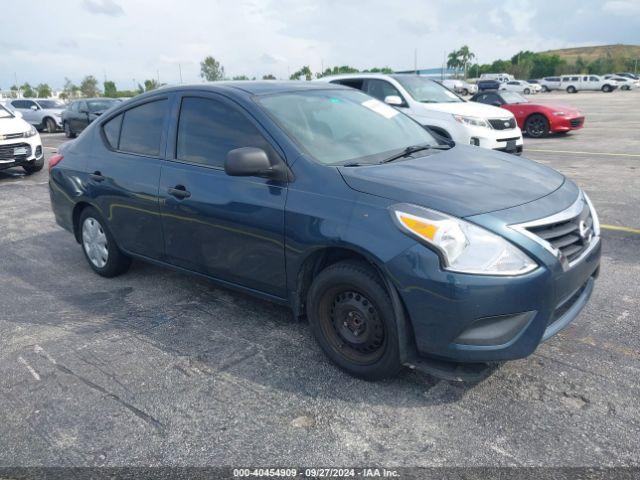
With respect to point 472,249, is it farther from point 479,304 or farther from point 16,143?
point 16,143

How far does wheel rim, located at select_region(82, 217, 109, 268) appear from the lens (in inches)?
193

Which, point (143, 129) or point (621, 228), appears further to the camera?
point (621, 228)

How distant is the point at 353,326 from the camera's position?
307 cm

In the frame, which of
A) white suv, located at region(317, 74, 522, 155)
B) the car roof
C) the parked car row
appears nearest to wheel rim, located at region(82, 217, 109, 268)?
the car roof

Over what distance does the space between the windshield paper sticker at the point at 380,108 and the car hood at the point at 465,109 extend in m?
6.07

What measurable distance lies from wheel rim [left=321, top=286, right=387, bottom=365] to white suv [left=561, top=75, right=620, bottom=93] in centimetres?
5752

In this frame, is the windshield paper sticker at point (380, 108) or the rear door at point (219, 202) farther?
the windshield paper sticker at point (380, 108)

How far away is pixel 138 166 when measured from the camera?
425cm

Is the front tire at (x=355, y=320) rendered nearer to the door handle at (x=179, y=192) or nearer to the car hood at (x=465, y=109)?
the door handle at (x=179, y=192)

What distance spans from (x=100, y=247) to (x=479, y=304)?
360 cm

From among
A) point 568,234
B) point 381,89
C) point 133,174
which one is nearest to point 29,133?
point 381,89

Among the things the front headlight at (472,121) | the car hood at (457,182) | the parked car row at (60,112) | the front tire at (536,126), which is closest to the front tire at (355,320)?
the car hood at (457,182)

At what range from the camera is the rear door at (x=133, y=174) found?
13.6 feet

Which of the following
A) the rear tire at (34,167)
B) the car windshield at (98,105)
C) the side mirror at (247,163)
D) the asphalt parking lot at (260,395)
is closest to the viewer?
the asphalt parking lot at (260,395)
